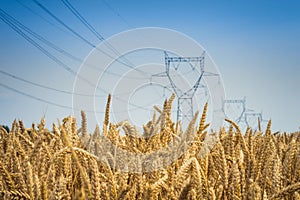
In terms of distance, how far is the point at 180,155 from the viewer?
5.13ft

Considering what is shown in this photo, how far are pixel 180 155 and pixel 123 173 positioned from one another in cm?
32

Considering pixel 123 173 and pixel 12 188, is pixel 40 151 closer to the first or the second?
pixel 12 188

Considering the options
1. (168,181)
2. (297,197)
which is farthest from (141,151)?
(297,197)

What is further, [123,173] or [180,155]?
[180,155]

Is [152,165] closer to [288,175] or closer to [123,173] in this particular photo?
[123,173]

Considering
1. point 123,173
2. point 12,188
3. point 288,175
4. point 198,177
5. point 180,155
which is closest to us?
point 198,177

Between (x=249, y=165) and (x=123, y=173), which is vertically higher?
(x=249, y=165)

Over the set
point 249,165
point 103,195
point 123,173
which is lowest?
point 103,195

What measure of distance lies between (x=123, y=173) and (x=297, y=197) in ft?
1.92

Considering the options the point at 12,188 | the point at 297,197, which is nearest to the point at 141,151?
the point at 12,188

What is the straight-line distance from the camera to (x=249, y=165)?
164 centimetres

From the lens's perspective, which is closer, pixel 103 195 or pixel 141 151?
pixel 103 195

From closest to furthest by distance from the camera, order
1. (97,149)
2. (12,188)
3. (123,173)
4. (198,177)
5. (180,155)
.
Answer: (198,177) → (12,188) → (123,173) → (180,155) → (97,149)

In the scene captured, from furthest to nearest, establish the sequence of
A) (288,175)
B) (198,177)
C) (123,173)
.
→ 1. (288,175)
2. (123,173)
3. (198,177)
